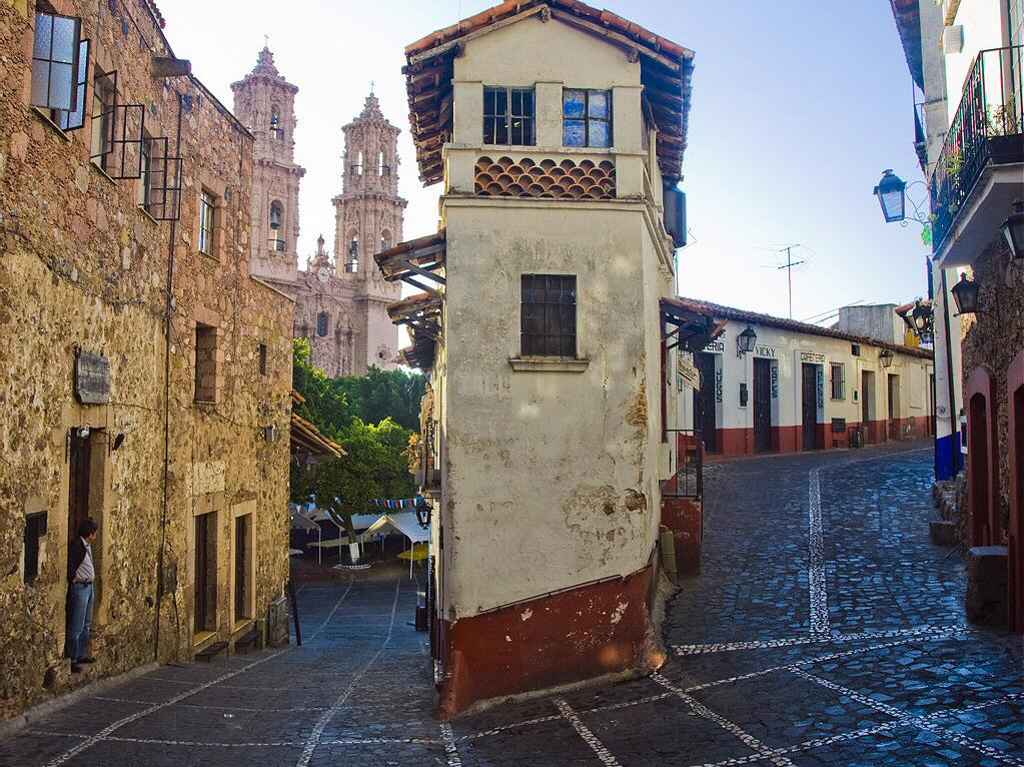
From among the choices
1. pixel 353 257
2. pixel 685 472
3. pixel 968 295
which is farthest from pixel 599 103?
pixel 353 257

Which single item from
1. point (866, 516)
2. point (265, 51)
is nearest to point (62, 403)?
point (866, 516)

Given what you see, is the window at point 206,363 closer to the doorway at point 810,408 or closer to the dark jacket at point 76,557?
the dark jacket at point 76,557

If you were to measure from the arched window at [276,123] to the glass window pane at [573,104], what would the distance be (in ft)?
174

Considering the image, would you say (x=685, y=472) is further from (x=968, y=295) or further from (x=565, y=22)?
(x=565, y=22)

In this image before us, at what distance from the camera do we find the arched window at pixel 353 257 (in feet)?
217

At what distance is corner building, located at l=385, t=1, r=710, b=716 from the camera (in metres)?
9.86

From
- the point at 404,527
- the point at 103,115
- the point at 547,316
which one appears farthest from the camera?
the point at 404,527

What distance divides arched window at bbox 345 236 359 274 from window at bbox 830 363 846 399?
144 feet

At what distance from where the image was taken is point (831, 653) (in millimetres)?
9078

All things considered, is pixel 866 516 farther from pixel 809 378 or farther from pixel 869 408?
pixel 869 408

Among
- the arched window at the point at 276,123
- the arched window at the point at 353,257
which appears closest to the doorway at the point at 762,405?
the arched window at the point at 276,123

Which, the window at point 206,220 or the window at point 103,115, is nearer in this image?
the window at point 103,115

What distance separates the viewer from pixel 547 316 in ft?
34.0

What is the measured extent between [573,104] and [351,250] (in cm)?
5751
